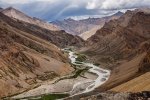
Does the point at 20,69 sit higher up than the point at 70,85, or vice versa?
the point at 20,69

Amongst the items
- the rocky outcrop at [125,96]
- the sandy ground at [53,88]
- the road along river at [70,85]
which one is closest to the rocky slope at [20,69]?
the sandy ground at [53,88]

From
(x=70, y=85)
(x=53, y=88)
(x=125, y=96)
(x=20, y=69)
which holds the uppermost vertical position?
(x=20, y=69)

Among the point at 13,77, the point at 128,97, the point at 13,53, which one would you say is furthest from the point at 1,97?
the point at 128,97

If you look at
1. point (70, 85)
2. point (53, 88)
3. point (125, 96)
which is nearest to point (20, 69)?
point (70, 85)

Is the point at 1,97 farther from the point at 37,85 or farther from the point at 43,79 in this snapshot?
the point at 43,79

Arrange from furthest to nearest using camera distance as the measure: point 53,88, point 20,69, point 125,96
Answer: point 20,69
point 53,88
point 125,96

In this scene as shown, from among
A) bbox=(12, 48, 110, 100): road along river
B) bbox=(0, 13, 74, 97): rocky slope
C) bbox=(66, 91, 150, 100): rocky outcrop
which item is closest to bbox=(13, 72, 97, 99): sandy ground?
bbox=(12, 48, 110, 100): road along river

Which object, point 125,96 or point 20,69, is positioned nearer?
point 125,96

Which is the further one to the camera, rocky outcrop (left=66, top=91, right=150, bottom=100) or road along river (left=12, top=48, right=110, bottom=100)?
road along river (left=12, top=48, right=110, bottom=100)

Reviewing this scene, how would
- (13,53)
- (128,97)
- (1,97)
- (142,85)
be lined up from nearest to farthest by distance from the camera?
(128,97) → (142,85) → (1,97) → (13,53)

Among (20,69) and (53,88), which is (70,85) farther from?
(20,69)

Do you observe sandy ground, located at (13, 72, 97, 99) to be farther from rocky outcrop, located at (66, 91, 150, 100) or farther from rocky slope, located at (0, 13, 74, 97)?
rocky outcrop, located at (66, 91, 150, 100)
